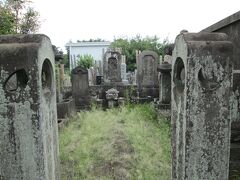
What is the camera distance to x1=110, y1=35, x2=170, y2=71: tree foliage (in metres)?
34.7

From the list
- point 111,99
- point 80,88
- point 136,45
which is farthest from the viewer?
point 136,45

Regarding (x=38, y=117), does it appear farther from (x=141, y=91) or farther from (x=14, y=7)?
(x=14, y=7)

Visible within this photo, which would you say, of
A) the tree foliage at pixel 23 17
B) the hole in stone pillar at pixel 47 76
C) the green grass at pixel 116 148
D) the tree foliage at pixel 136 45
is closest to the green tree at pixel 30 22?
the tree foliage at pixel 23 17

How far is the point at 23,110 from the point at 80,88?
8.46 m

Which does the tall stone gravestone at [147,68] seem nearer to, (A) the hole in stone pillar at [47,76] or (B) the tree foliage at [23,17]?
(B) the tree foliage at [23,17]

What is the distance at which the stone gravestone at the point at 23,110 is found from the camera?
2854 mm

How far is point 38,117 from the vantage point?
292cm

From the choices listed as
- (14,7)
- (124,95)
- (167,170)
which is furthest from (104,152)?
(14,7)

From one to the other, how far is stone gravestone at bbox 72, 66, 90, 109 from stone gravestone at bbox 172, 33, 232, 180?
8.40m

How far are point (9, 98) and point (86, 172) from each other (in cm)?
236

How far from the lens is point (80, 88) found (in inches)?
447

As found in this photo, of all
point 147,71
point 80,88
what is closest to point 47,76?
point 80,88

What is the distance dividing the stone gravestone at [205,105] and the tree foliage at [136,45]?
30.5m

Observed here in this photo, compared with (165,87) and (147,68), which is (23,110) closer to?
(165,87)
